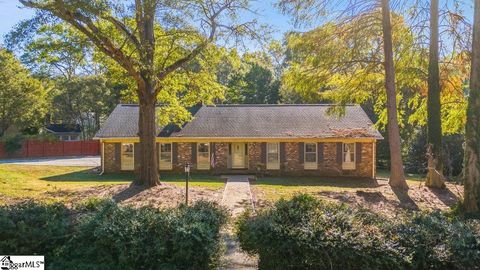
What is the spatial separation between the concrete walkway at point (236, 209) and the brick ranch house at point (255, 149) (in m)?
2.18

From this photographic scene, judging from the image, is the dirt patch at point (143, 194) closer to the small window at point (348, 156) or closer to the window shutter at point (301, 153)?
the window shutter at point (301, 153)

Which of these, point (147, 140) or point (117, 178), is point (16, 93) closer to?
point (117, 178)

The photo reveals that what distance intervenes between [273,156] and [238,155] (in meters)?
2.09

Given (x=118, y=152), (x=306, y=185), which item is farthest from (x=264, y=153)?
(x=118, y=152)

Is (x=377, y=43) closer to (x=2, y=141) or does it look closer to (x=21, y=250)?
(x=21, y=250)

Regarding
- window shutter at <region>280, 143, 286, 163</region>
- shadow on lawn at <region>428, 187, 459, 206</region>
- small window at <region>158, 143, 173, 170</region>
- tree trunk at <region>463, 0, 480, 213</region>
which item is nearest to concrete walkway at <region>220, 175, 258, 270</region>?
window shutter at <region>280, 143, 286, 163</region>

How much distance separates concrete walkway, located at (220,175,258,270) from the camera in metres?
5.86

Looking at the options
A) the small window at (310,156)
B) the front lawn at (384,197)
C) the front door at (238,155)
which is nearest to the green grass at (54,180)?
the front door at (238,155)

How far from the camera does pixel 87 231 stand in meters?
5.03

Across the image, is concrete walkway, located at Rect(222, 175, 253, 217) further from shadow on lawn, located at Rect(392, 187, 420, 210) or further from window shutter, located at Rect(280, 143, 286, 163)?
shadow on lawn, located at Rect(392, 187, 420, 210)

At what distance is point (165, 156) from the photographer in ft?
75.0

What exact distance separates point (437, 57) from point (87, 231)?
1433 centimetres

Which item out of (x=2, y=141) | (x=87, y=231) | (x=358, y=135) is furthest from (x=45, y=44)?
(x=2, y=141)

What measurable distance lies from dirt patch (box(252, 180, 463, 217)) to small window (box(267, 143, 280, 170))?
7.03m
